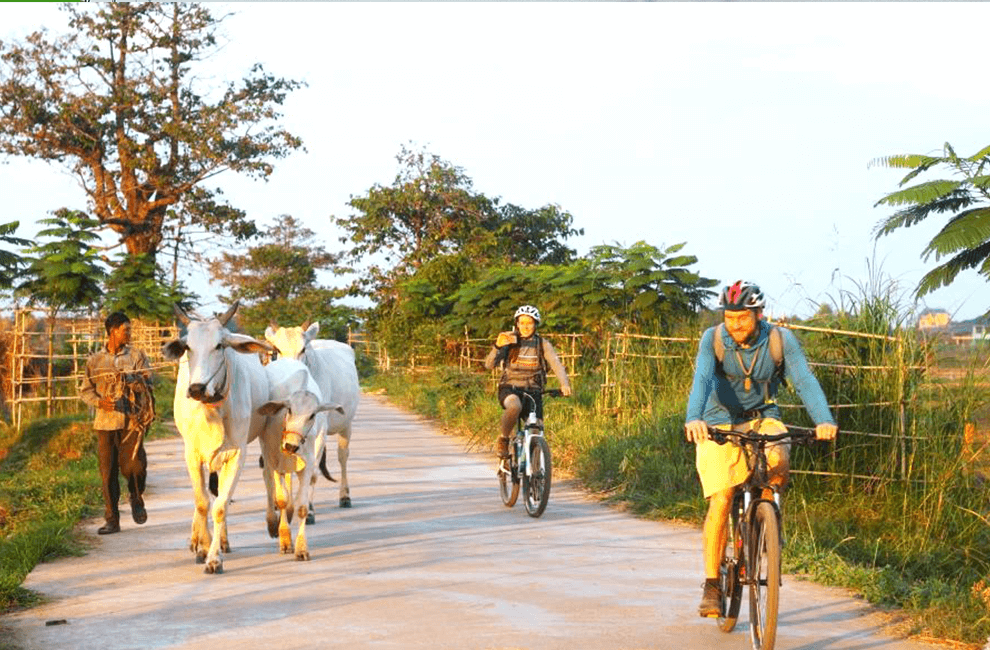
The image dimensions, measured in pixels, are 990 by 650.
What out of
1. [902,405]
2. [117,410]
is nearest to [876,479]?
[902,405]

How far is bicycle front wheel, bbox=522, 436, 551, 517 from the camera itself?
37.6ft

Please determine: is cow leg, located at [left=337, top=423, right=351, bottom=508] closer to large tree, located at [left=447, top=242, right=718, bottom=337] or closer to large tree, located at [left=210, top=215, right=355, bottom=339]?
large tree, located at [left=447, top=242, right=718, bottom=337]

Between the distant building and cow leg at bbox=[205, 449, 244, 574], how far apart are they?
6.03 meters

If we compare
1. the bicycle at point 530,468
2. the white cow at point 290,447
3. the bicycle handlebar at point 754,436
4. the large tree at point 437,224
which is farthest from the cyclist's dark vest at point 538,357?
the large tree at point 437,224

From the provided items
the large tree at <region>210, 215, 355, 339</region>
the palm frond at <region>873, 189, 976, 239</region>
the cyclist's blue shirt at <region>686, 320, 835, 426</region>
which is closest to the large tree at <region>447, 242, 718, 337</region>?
the palm frond at <region>873, 189, 976, 239</region>

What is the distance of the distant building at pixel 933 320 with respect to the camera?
443 inches

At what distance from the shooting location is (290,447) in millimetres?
9383

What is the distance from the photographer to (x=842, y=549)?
971 cm

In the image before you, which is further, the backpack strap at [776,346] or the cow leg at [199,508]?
the cow leg at [199,508]

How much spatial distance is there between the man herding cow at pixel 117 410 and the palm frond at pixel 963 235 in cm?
744

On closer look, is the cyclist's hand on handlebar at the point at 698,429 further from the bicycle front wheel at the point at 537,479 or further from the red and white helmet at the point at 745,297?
the bicycle front wheel at the point at 537,479

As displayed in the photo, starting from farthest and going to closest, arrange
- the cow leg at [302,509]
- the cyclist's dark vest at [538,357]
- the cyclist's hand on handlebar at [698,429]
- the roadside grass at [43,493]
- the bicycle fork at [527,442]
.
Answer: the cyclist's dark vest at [538,357], the bicycle fork at [527,442], the cow leg at [302,509], the roadside grass at [43,493], the cyclist's hand on handlebar at [698,429]

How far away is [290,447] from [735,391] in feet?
12.6

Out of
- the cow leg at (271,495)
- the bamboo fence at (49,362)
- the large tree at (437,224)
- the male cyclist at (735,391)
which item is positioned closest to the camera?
the male cyclist at (735,391)
